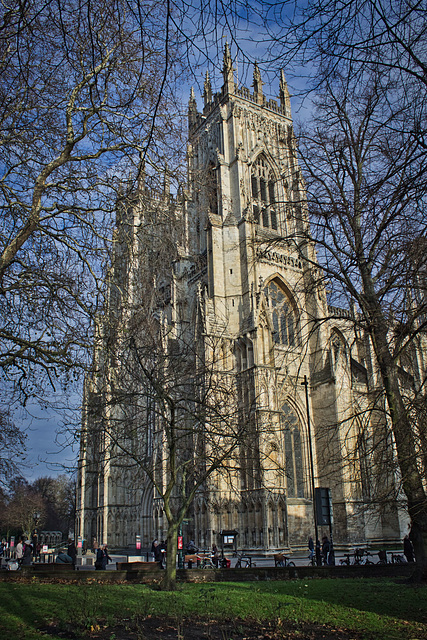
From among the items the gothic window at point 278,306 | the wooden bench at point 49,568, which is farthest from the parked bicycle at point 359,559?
the gothic window at point 278,306

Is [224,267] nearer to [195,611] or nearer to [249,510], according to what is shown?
[249,510]

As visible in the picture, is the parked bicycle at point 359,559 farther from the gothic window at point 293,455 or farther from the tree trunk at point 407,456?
the tree trunk at point 407,456

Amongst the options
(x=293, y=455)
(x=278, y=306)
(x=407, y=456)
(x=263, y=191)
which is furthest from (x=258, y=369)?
(x=407, y=456)

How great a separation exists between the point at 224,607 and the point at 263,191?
95.5 ft

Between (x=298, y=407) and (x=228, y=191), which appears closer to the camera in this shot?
(x=298, y=407)

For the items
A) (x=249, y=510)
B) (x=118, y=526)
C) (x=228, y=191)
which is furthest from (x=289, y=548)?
(x=228, y=191)

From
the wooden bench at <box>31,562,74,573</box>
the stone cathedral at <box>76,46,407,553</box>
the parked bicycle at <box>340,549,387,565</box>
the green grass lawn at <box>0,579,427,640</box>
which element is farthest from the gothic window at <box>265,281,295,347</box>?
the green grass lawn at <box>0,579,427,640</box>

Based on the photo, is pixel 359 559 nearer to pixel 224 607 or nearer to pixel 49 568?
pixel 49 568

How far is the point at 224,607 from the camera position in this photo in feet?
27.1

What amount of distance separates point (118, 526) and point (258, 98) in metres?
28.7

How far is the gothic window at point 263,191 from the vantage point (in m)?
33.2

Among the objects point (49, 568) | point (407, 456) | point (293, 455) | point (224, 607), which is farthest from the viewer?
point (293, 455)

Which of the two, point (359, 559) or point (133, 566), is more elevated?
point (133, 566)

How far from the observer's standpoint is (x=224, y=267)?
95.6 feet
